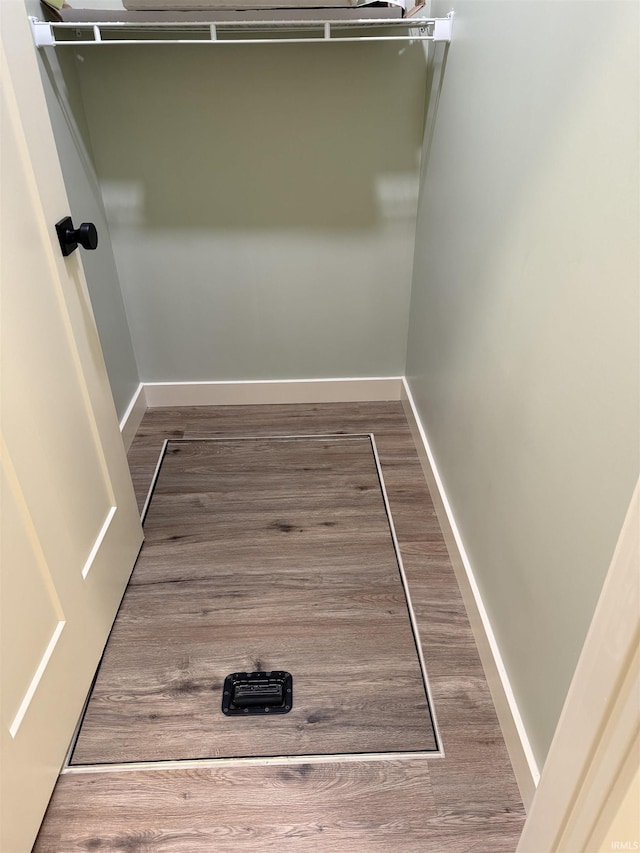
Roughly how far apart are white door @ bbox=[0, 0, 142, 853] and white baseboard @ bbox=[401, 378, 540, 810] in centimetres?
92

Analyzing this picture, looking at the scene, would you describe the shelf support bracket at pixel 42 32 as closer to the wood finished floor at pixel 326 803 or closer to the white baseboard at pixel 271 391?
the white baseboard at pixel 271 391

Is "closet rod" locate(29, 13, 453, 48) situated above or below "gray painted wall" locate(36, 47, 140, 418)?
above

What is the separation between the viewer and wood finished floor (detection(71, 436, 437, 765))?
128cm

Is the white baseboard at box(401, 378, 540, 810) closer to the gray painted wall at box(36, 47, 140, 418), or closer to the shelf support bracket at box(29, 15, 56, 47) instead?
the gray painted wall at box(36, 47, 140, 418)

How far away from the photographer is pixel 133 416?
2279 millimetres

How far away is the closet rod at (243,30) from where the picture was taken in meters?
1.54

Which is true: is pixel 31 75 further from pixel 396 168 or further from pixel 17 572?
pixel 396 168

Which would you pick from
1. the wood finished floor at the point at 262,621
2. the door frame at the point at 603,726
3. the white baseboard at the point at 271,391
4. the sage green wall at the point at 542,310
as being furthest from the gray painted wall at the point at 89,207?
the door frame at the point at 603,726

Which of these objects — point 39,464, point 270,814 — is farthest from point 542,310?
point 270,814

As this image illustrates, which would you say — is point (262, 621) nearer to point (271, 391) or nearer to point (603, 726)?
point (603, 726)

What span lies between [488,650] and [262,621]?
0.56 meters

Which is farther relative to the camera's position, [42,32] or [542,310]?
[42,32]

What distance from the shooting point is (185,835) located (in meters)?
1.11

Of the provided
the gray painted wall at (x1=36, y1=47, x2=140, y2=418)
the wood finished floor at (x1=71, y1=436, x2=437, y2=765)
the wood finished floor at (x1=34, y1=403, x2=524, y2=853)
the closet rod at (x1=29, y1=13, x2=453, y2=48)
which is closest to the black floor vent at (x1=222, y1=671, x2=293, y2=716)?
the wood finished floor at (x1=71, y1=436, x2=437, y2=765)
